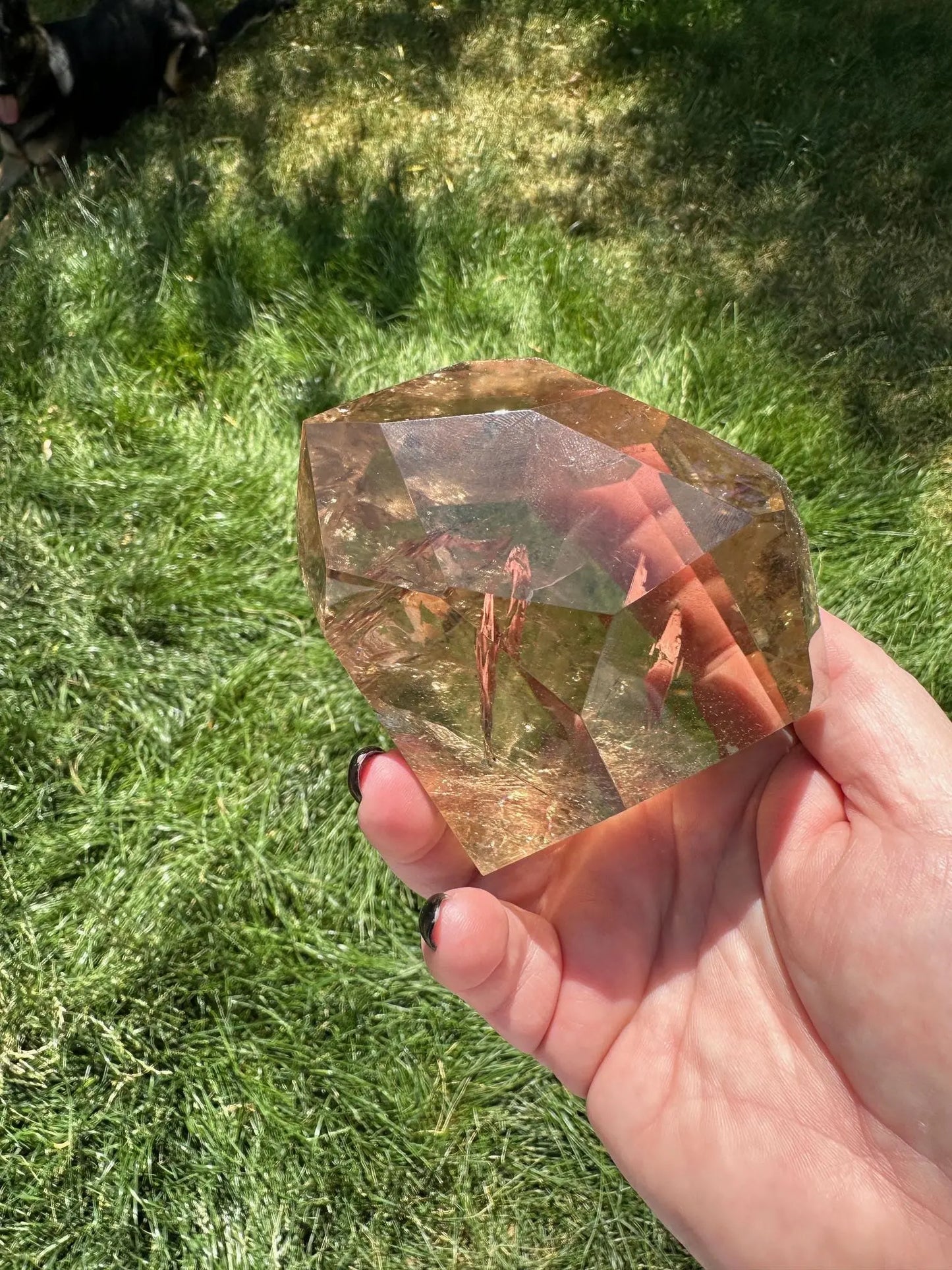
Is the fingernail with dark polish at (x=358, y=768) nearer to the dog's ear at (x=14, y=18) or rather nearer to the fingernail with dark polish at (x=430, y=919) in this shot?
the fingernail with dark polish at (x=430, y=919)

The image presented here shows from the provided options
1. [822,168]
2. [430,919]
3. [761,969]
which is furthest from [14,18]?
[761,969]

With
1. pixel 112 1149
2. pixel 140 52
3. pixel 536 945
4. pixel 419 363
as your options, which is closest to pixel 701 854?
pixel 536 945

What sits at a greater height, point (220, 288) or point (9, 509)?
point (220, 288)

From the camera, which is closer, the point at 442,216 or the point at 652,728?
the point at 652,728

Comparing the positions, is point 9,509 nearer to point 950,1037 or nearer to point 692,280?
point 692,280

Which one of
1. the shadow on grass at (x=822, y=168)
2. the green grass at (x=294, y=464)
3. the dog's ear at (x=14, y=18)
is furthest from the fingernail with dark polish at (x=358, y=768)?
the dog's ear at (x=14, y=18)

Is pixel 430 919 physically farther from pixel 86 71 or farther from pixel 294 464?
pixel 86 71
